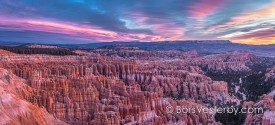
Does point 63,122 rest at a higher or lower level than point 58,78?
lower

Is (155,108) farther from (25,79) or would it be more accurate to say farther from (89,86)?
(25,79)

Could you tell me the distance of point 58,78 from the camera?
1357 inches

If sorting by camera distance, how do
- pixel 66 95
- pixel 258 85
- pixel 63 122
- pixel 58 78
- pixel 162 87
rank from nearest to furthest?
pixel 63 122 < pixel 66 95 < pixel 58 78 < pixel 162 87 < pixel 258 85

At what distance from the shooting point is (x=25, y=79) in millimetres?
33219

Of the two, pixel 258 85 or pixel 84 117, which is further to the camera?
pixel 258 85

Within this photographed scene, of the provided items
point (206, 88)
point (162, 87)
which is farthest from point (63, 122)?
point (206, 88)

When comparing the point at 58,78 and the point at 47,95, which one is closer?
the point at 47,95

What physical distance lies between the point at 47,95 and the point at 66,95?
2333 millimetres

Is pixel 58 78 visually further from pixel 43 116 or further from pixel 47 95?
pixel 43 116

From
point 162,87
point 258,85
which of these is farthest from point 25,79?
point 258,85

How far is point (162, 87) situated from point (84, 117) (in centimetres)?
2442

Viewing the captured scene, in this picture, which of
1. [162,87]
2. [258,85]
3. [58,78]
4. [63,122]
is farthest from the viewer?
[258,85]

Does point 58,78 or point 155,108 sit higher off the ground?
point 58,78

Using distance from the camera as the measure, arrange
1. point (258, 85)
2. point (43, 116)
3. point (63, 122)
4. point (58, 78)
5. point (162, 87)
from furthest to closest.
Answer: point (258, 85) → point (162, 87) → point (58, 78) → point (63, 122) → point (43, 116)
